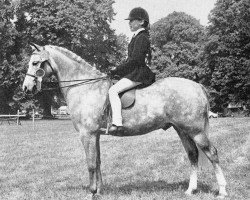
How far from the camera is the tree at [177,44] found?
66.7 meters

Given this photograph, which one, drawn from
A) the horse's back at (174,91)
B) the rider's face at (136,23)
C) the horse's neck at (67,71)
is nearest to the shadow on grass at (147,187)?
the horse's back at (174,91)

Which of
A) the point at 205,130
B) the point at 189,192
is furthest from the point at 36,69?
the point at 189,192

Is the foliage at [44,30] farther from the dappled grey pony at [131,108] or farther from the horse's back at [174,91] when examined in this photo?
the horse's back at [174,91]

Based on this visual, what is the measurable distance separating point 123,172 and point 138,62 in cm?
469

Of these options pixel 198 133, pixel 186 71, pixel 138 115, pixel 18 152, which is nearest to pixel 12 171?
pixel 18 152

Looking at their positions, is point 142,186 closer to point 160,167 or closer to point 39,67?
point 160,167

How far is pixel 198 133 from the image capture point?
9227 millimetres

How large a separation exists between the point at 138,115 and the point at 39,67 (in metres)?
2.54

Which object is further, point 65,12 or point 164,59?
point 164,59

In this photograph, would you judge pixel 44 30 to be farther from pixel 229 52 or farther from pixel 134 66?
pixel 134 66

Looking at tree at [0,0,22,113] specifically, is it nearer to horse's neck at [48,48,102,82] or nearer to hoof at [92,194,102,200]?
horse's neck at [48,48,102,82]

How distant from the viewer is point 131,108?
30.6ft

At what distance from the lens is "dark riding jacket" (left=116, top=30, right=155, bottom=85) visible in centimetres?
911

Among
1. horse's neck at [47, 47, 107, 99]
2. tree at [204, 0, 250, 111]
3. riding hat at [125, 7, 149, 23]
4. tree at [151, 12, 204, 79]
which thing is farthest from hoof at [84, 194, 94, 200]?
tree at [151, 12, 204, 79]
